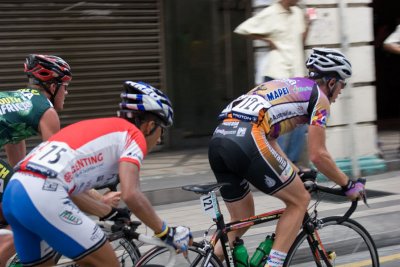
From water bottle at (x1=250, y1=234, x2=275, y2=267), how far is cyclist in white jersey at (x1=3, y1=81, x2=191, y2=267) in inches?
41.7

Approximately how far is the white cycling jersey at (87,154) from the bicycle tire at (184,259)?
2.26ft

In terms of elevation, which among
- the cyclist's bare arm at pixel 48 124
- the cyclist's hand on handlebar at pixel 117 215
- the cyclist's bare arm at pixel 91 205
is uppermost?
the cyclist's bare arm at pixel 48 124

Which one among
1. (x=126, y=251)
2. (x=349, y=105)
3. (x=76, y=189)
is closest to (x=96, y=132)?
(x=76, y=189)

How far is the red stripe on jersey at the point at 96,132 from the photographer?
3.61 metres

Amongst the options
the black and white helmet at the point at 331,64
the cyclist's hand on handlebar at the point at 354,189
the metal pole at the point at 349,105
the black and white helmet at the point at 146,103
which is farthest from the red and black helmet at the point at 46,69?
the metal pole at the point at 349,105

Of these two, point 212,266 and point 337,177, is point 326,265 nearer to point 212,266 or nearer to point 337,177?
point 337,177

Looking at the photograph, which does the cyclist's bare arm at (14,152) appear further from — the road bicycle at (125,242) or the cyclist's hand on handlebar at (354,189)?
the cyclist's hand on handlebar at (354,189)

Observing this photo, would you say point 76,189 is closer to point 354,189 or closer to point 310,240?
point 310,240

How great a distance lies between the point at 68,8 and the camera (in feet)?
35.2

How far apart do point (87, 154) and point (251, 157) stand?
1.33 metres

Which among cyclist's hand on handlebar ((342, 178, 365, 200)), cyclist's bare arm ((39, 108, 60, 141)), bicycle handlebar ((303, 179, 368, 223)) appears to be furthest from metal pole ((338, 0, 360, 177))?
cyclist's bare arm ((39, 108, 60, 141))

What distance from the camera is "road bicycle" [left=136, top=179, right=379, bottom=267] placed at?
4.27 m

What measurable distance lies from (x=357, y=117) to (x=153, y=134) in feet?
20.4

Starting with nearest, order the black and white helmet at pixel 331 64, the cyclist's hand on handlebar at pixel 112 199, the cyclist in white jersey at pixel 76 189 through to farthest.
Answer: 1. the cyclist in white jersey at pixel 76 189
2. the cyclist's hand on handlebar at pixel 112 199
3. the black and white helmet at pixel 331 64
